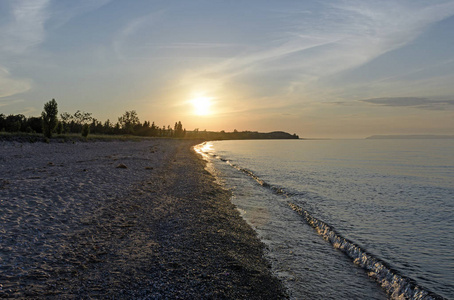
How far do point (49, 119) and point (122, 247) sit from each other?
7273 cm

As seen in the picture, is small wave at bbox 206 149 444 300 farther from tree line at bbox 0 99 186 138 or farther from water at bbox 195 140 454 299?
tree line at bbox 0 99 186 138

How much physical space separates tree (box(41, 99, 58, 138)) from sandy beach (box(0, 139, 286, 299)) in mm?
61259

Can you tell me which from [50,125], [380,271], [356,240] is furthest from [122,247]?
[50,125]

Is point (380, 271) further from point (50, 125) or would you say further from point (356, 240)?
point (50, 125)

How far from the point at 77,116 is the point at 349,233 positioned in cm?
20281

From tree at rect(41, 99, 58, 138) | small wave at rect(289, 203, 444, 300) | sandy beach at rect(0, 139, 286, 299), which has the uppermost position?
tree at rect(41, 99, 58, 138)

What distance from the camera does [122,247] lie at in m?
8.70

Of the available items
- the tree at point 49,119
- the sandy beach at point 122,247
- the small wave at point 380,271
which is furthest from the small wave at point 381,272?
the tree at point 49,119

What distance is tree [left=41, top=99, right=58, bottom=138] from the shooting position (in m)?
67.4

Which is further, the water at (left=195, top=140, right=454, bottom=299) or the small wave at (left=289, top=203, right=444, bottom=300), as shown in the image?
the water at (left=195, top=140, right=454, bottom=299)

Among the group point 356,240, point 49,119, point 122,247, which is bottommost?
point 356,240

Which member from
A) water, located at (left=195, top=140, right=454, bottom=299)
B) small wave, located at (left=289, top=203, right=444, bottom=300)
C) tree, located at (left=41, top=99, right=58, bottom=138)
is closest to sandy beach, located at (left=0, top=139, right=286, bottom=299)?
water, located at (left=195, top=140, right=454, bottom=299)

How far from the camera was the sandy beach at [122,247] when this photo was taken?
20.7ft

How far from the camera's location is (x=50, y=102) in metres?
71.6
